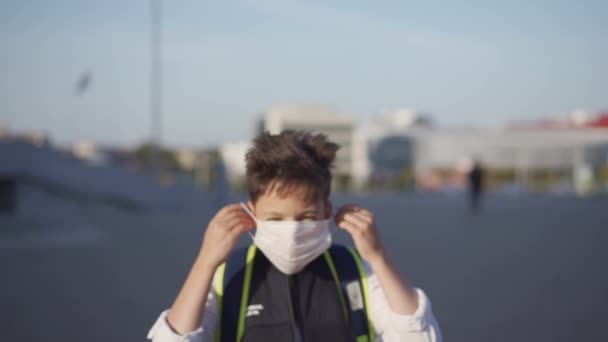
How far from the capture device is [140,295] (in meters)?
7.74

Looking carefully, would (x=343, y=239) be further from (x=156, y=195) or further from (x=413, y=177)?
(x=413, y=177)

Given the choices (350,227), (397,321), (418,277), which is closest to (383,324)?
(397,321)

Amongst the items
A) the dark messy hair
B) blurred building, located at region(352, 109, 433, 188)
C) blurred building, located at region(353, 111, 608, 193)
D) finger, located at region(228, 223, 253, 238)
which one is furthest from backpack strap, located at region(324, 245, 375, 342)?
blurred building, located at region(352, 109, 433, 188)

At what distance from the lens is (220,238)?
1.98 m

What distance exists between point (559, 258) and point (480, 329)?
15.7 feet

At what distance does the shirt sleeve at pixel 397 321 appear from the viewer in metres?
2.04

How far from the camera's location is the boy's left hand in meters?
2.04

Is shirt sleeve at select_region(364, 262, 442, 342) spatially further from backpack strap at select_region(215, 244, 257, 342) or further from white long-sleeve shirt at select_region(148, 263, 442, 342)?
backpack strap at select_region(215, 244, 257, 342)

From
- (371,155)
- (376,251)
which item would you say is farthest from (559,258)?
(371,155)

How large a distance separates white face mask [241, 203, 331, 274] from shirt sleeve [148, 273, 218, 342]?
19cm

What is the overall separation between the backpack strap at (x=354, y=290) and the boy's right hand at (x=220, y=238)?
13.3 inches

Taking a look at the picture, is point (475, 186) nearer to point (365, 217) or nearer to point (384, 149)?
point (365, 217)

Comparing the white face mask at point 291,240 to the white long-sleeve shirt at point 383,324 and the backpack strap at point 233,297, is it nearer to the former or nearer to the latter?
the backpack strap at point 233,297

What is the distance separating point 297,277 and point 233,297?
209 millimetres
